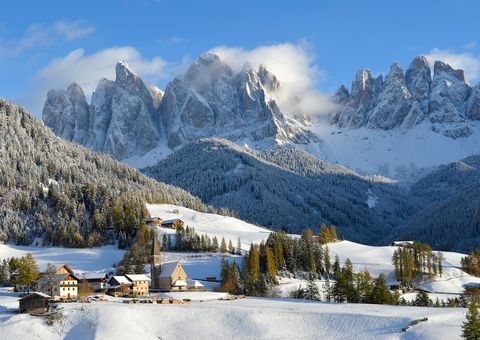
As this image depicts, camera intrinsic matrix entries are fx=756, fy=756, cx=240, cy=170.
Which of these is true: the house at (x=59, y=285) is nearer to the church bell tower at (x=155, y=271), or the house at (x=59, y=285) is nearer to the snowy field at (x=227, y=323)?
the church bell tower at (x=155, y=271)

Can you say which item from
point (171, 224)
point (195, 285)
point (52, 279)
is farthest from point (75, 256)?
point (52, 279)

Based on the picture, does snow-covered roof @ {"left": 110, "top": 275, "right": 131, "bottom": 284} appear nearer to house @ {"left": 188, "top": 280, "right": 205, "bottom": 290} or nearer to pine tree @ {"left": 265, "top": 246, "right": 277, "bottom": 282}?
house @ {"left": 188, "top": 280, "right": 205, "bottom": 290}

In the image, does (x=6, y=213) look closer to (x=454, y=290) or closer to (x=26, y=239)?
(x=26, y=239)

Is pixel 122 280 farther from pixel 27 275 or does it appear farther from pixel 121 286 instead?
pixel 27 275

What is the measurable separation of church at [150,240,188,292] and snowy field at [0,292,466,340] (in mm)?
27919

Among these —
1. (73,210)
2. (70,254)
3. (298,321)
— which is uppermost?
(73,210)

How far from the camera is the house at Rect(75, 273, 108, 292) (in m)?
123

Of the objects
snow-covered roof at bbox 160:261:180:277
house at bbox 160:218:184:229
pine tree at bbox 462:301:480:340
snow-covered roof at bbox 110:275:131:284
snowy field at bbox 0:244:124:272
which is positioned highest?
house at bbox 160:218:184:229

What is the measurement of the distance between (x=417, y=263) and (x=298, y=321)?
7014 centimetres

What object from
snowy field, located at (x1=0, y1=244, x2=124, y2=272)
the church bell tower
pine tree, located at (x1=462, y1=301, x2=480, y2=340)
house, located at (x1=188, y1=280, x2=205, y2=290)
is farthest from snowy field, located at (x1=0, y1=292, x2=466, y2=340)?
snowy field, located at (x1=0, y1=244, x2=124, y2=272)

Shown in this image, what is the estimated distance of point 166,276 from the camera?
12525 centimetres

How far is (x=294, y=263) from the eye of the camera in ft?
482

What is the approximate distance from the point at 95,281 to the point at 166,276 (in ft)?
38.9

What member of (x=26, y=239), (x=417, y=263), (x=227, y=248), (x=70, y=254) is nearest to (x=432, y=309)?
(x=417, y=263)
